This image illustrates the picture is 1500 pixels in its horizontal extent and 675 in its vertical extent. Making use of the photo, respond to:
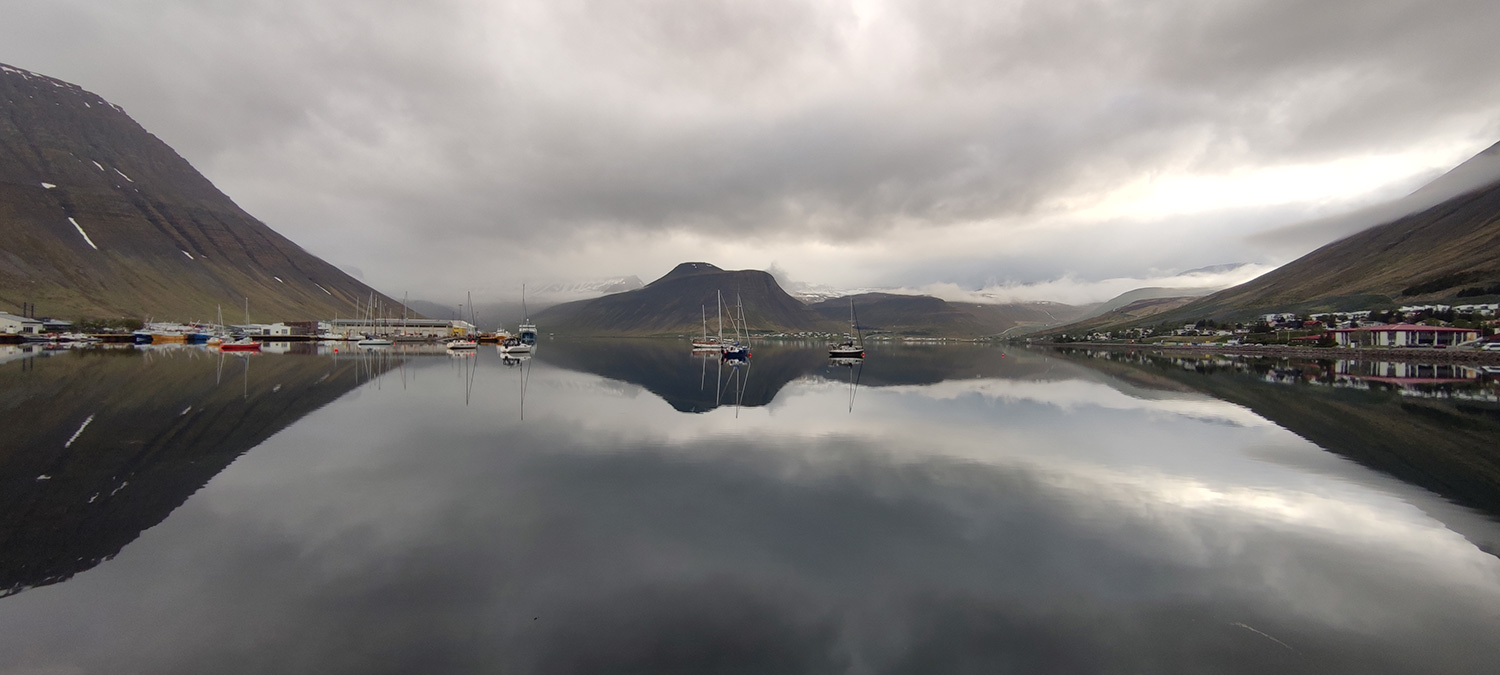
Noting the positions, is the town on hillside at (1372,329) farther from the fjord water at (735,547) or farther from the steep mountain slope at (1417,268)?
the fjord water at (735,547)

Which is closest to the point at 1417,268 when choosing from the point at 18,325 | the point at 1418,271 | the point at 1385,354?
the point at 1418,271

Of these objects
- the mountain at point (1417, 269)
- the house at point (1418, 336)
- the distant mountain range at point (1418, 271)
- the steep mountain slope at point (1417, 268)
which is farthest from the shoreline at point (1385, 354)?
the steep mountain slope at point (1417, 268)

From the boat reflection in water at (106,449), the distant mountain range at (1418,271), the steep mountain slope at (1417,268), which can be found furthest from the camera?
the steep mountain slope at (1417,268)

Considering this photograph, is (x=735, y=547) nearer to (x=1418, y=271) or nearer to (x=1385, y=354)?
(x=1385, y=354)

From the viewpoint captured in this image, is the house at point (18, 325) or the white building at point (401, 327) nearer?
the house at point (18, 325)

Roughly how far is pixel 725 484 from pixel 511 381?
36.3 m

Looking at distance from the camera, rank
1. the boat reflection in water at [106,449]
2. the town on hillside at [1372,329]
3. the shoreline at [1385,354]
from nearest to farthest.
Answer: the boat reflection in water at [106,449], the shoreline at [1385,354], the town on hillside at [1372,329]

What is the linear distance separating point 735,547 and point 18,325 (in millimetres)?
152847

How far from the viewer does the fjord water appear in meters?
7.58

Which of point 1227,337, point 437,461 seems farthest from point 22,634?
point 1227,337

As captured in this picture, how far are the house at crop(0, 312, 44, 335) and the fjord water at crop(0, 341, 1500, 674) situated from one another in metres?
118

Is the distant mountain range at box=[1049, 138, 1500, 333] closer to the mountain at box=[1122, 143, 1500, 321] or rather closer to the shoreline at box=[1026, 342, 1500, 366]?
the mountain at box=[1122, 143, 1500, 321]

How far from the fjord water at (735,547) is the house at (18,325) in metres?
118

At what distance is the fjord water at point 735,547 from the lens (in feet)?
24.9
